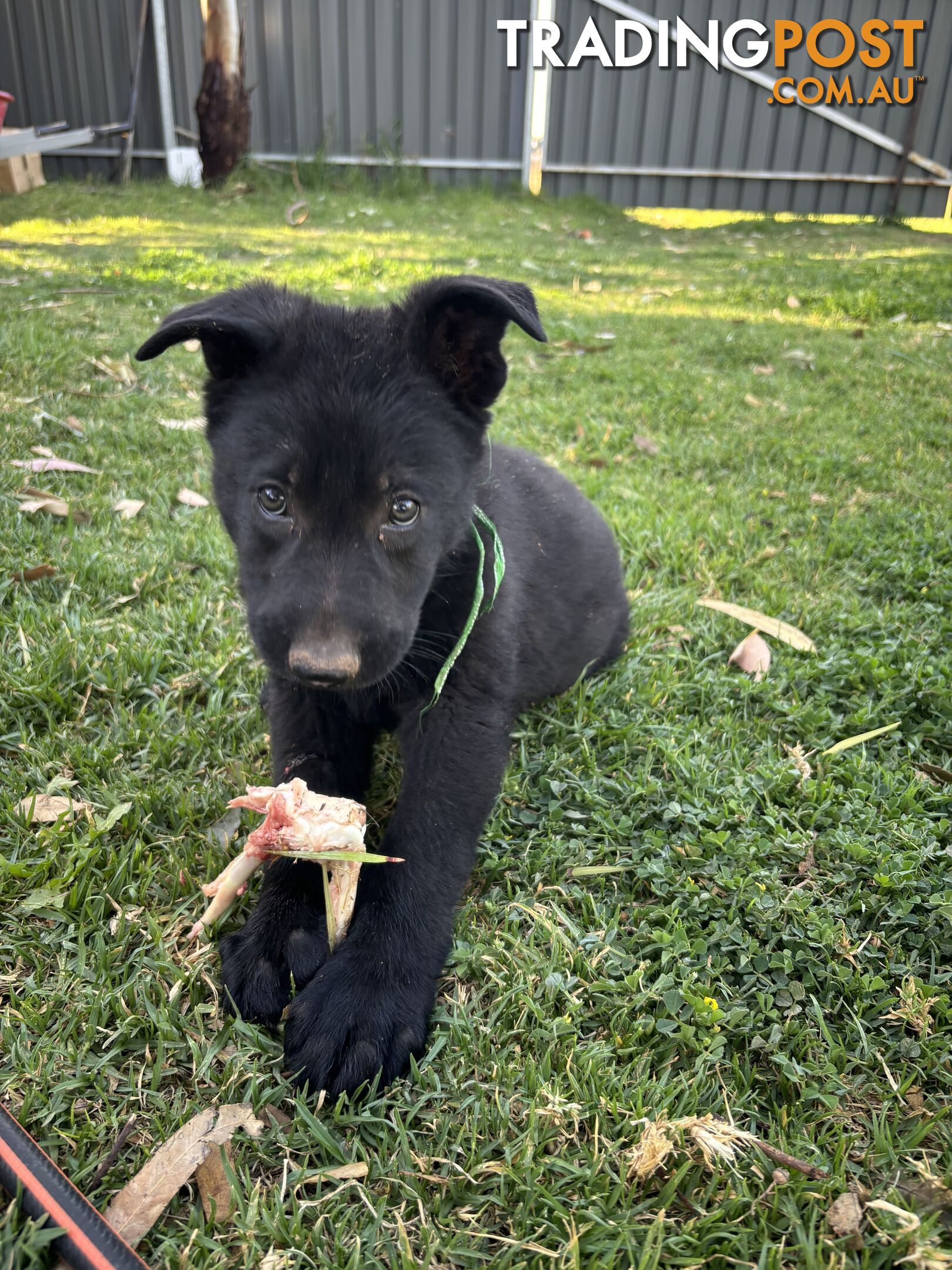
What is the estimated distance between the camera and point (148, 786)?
2.29m

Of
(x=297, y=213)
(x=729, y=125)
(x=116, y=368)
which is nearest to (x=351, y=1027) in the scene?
(x=116, y=368)

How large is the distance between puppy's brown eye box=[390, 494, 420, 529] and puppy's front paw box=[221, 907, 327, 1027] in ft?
2.90

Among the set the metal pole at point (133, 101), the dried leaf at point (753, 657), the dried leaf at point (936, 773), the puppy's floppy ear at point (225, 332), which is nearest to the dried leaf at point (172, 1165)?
the puppy's floppy ear at point (225, 332)

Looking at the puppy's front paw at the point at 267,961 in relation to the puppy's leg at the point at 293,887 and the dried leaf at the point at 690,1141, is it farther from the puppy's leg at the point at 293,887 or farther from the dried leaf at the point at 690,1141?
the dried leaf at the point at 690,1141

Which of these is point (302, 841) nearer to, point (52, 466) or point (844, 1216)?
point (844, 1216)

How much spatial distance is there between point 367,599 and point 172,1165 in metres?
1.06

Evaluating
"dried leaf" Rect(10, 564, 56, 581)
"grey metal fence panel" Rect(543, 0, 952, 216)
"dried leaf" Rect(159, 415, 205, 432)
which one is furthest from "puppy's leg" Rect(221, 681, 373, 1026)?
"grey metal fence panel" Rect(543, 0, 952, 216)

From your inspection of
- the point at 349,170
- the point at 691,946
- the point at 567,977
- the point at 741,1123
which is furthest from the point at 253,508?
the point at 349,170

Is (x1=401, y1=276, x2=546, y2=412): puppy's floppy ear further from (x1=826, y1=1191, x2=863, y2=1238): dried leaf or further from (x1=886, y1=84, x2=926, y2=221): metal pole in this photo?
(x1=886, y1=84, x2=926, y2=221): metal pole

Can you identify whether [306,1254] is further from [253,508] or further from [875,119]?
[875,119]

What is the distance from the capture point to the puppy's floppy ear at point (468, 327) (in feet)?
6.72

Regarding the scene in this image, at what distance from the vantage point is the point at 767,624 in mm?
3219

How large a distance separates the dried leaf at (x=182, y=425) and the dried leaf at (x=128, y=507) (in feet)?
3.00

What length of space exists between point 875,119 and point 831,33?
1.29 m
